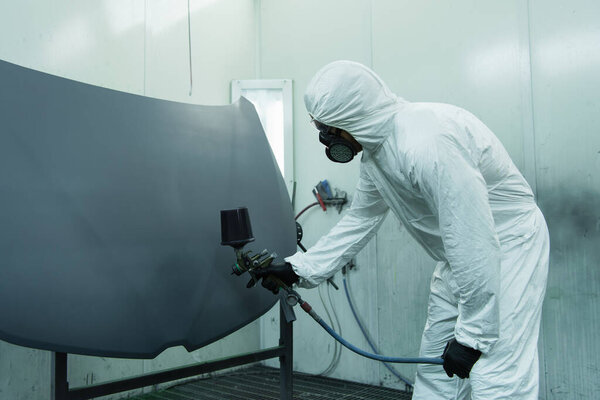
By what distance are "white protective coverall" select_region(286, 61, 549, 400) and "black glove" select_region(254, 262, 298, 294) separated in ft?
0.10

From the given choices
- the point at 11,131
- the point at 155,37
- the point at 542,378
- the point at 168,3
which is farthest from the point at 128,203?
the point at 542,378

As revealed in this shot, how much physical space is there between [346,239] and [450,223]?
20.1 inches

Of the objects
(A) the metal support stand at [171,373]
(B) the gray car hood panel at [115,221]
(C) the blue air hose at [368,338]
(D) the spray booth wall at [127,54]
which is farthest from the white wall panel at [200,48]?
(A) the metal support stand at [171,373]

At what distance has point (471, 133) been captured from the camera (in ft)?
4.37

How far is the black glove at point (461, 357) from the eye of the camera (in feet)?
3.95

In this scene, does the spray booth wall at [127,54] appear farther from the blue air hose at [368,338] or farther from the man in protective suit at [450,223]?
the man in protective suit at [450,223]

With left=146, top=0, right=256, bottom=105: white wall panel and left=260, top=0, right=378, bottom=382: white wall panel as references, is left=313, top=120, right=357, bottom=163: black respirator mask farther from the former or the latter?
left=146, top=0, right=256, bottom=105: white wall panel

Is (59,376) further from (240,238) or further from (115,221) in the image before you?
(240,238)

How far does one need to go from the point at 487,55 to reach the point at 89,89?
1.60m

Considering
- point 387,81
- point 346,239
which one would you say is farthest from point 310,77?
point 346,239

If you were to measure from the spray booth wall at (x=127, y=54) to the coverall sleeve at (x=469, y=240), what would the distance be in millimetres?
1610

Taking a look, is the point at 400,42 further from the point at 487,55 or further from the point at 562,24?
the point at 562,24

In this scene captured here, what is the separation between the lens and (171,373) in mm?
1441

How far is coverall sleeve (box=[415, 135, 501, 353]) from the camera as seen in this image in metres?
1.16
